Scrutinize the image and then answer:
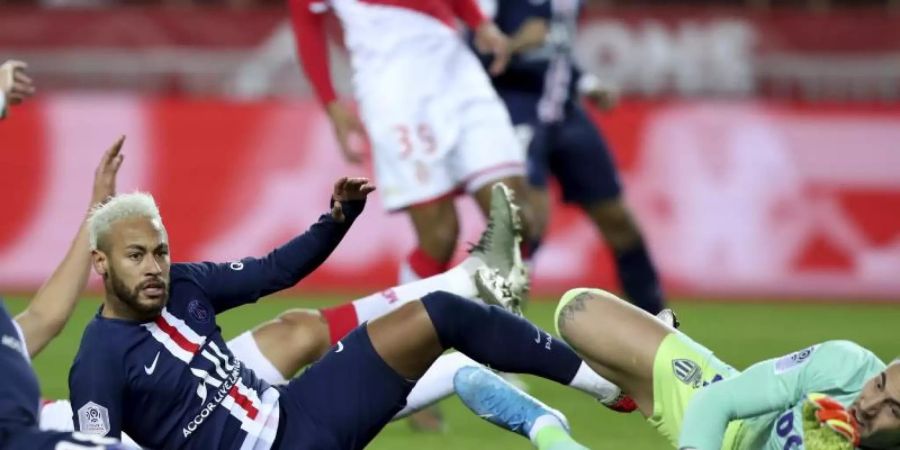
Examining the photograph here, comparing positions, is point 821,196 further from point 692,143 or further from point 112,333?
point 112,333

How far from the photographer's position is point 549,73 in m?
9.44

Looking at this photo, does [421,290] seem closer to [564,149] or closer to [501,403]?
[501,403]

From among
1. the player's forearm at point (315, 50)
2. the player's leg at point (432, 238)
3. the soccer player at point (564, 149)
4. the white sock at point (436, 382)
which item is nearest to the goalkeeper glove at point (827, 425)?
the white sock at point (436, 382)

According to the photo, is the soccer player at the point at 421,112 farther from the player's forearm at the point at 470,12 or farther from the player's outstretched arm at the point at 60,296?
Result: the player's outstretched arm at the point at 60,296

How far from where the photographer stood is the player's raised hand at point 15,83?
531cm

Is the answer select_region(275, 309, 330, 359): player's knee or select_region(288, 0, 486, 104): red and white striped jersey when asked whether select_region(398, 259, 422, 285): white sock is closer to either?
select_region(288, 0, 486, 104): red and white striped jersey

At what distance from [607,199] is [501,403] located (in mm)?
4121

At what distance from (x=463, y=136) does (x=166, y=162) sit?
17.4 ft

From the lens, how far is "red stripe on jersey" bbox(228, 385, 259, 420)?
5.36 m

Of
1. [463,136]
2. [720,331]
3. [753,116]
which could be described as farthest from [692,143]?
[463,136]

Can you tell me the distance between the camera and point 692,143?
12.6 metres

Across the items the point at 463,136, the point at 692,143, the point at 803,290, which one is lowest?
the point at 803,290

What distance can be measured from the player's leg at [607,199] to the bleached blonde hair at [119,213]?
4225 millimetres

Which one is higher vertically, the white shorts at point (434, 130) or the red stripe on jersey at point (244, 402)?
the white shorts at point (434, 130)
